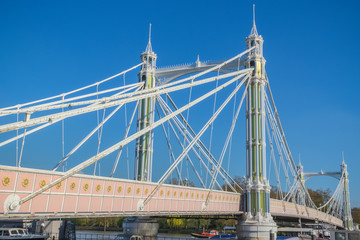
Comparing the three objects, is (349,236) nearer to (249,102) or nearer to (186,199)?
(186,199)

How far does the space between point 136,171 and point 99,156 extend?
14.8 m

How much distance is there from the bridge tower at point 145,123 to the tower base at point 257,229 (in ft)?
26.6

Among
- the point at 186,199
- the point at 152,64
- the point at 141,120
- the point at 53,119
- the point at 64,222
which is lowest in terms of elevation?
the point at 64,222

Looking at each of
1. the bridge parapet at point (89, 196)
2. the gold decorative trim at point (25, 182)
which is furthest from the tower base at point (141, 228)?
the gold decorative trim at point (25, 182)

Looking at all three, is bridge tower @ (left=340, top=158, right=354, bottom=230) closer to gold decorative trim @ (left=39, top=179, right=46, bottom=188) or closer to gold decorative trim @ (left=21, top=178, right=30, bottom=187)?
gold decorative trim @ (left=39, top=179, right=46, bottom=188)

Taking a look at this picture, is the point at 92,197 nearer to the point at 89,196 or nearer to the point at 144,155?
the point at 89,196

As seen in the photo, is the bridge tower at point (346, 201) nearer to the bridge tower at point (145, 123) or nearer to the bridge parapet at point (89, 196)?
the bridge tower at point (145, 123)

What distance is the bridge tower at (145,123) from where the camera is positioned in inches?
1185

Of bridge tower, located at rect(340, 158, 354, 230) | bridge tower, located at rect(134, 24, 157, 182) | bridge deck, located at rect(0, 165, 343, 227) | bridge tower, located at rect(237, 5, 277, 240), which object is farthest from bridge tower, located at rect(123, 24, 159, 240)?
bridge tower, located at rect(340, 158, 354, 230)

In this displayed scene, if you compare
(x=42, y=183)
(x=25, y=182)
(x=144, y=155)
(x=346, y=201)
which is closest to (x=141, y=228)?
(x=144, y=155)

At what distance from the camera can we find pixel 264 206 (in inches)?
1135

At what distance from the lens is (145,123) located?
30406 millimetres

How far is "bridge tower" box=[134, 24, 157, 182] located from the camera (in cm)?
3011

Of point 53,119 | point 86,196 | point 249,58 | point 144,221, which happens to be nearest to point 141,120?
point 144,221
